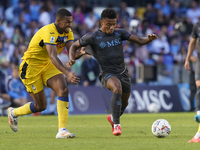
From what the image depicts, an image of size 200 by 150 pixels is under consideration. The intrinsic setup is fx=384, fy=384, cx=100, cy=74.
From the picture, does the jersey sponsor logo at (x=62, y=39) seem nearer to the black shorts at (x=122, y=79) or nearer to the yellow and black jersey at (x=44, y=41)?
the yellow and black jersey at (x=44, y=41)

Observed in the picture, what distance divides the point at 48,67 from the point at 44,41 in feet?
2.38

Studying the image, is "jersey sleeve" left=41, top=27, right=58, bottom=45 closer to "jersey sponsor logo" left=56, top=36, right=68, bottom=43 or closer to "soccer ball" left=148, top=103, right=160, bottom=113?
"jersey sponsor logo" left=56, top=36, right=68, bottom=43

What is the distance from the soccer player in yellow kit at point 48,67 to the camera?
22.5ft

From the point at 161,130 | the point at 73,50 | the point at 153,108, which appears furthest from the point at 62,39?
the point at 153,108

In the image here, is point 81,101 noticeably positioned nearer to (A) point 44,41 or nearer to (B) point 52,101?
(B) point 52,101

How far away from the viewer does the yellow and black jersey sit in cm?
690

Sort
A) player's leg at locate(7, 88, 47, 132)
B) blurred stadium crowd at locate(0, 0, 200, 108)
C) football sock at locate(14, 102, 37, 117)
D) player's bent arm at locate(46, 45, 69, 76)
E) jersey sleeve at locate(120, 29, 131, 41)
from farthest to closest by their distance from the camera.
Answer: blurred stadium crowd at locate(0, 0, 200, 108) → football sock at locate(14, 102, 37, 117) → player's leg at locate(7, 88, 47, 132) → jersey sleeve at locate(120, 29, 131, 41) → player's bent arm at locate(46, 45, 69, 76)

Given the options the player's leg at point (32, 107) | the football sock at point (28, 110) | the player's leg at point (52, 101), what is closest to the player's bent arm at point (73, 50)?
the player's leg at point (32, 107)

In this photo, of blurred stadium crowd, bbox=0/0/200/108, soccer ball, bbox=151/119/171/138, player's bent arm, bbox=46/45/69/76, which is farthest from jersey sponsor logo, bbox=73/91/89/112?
soccer ball, bbox=151/119/171/138

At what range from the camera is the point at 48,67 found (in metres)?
7.43

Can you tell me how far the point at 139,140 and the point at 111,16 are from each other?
7.46 ft

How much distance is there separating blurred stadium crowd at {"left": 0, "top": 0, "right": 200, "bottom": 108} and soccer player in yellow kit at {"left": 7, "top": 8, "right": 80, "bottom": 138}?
722 centimetres

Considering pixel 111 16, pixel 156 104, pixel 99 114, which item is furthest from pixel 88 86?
pixel 111 16

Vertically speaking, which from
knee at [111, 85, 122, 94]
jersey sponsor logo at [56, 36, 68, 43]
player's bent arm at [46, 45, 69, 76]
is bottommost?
knee at [111, 85, 122, 94]
